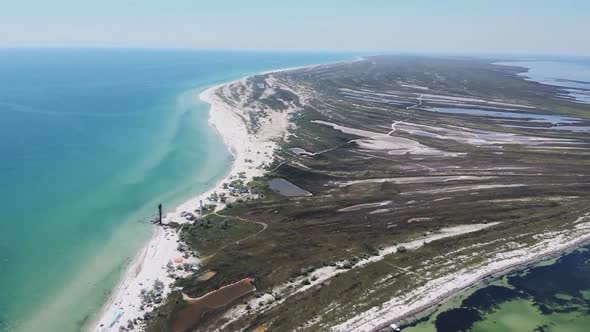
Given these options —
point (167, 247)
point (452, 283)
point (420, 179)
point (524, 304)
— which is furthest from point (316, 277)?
point (420, 179)

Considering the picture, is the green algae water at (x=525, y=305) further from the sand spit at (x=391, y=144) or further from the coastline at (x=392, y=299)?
the sand spit at (x=391, y=144)

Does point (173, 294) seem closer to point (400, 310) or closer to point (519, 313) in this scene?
point (400, 310)

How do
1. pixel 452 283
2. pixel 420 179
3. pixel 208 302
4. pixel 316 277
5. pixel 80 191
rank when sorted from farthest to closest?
pixel 420 179, pixel 80 191, pixel 316 277, pixel 452 283, pixel 208 302

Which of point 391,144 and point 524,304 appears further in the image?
point 391,144

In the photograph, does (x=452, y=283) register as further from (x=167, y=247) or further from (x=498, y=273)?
(x=167, y=247)

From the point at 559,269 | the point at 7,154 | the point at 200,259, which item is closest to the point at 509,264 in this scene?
the point at 559,269

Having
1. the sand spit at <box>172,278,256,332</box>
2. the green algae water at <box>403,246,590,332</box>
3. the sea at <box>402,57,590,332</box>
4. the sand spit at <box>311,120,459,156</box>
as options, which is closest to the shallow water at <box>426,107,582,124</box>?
the sand spit at <box>311,120,459,156</box>

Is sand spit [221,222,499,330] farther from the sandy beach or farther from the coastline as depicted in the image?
the sandy beach

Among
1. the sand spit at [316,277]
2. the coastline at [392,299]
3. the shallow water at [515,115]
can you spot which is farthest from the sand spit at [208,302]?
the shallow water at [515,115]
